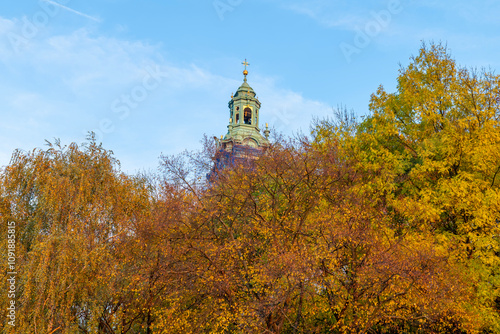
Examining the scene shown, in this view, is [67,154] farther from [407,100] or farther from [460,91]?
[460,91]

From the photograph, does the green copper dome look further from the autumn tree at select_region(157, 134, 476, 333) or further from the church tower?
the autumn tree at select_region(157, 134, 476, 333)

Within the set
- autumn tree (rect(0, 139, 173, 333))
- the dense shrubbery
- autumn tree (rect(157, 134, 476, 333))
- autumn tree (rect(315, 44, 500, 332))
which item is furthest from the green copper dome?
autumn tree (rect(0, 139, 173, 333))

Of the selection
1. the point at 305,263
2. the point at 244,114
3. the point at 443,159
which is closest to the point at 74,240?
the point at 305,263

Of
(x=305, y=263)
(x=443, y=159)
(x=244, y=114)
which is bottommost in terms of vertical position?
(x=305, y=263)

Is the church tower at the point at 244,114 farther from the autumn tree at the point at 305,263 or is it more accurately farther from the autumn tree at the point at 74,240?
the autumn tree at the point at 74,240

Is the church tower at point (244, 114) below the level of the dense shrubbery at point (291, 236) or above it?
above

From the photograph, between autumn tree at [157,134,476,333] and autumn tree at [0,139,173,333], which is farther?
autumn tree at [157,134,476,333]

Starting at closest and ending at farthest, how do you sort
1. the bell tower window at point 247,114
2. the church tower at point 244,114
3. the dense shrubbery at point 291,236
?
the dense shrubbery at point 291,236, the church tower at point 244,114, the bell tower window at point 247,114

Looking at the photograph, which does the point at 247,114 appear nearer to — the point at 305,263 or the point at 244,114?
the point at 244,114

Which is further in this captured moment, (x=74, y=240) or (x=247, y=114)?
(x=247, y=114)

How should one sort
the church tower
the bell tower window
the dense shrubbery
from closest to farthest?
1. the dense shrubbery
2. the church tower
3. the bell tower window

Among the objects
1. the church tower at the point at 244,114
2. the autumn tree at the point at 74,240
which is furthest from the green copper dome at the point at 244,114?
the autumn tree at the point at 74,240

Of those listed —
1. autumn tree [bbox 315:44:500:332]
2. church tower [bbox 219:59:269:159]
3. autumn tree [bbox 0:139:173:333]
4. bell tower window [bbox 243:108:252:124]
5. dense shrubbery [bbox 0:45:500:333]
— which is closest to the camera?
autumn tree [bbox 0:139:173:333]

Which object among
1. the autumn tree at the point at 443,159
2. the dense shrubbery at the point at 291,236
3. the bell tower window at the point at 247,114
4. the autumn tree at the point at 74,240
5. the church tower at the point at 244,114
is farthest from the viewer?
the bell tower window at the point at 247,114
